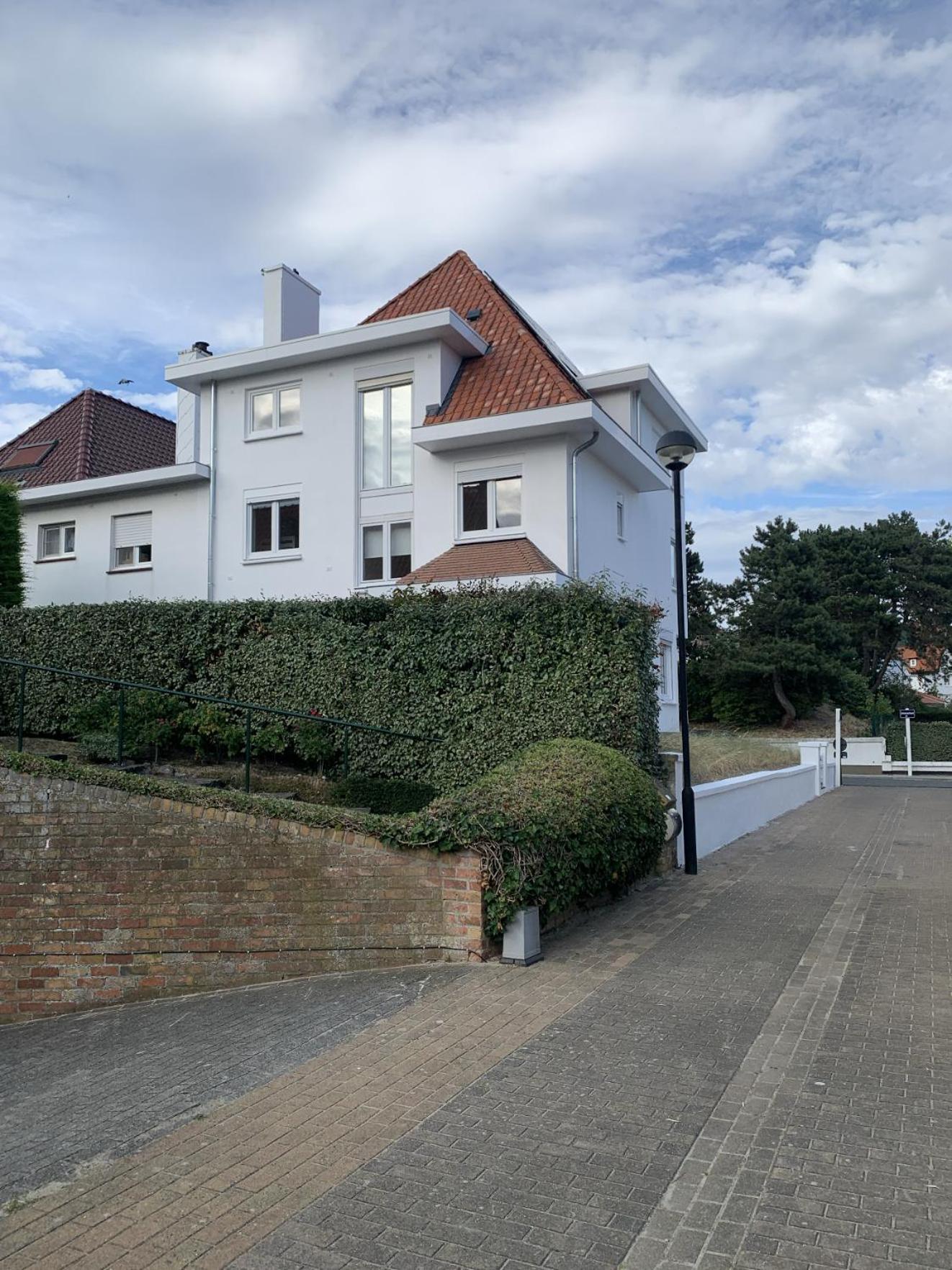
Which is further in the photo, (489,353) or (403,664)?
(489,353)

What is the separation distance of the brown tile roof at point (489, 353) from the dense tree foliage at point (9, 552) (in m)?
8.85

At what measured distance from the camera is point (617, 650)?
11.5 meters

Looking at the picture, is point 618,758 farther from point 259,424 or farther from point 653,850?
point 259,424

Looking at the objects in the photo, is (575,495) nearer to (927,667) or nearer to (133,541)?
(133,541)

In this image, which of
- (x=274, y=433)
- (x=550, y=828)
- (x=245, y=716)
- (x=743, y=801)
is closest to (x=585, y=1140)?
(x=550, y=828)

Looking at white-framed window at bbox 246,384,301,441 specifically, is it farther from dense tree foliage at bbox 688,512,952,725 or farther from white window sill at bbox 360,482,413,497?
dense tree foliage at bbox 688,512,952,725

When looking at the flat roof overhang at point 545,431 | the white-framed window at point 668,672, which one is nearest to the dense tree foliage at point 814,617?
the white-framed window at point 668,672

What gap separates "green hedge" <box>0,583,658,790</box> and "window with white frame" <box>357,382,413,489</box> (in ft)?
22.4

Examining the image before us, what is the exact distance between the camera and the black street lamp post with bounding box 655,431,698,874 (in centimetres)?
1148

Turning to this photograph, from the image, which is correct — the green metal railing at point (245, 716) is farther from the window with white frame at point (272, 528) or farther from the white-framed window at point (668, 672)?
the white-framed window at point (668, 672)

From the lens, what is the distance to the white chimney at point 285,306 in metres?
22.9

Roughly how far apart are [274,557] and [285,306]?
6252 millimetres

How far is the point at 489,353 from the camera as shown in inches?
820

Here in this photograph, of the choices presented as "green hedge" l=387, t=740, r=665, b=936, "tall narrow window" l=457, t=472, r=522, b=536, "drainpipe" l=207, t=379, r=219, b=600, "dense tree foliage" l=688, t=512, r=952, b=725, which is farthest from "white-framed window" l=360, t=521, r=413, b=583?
"dense tree foliage" l=688, t=512, r=952, b=725
